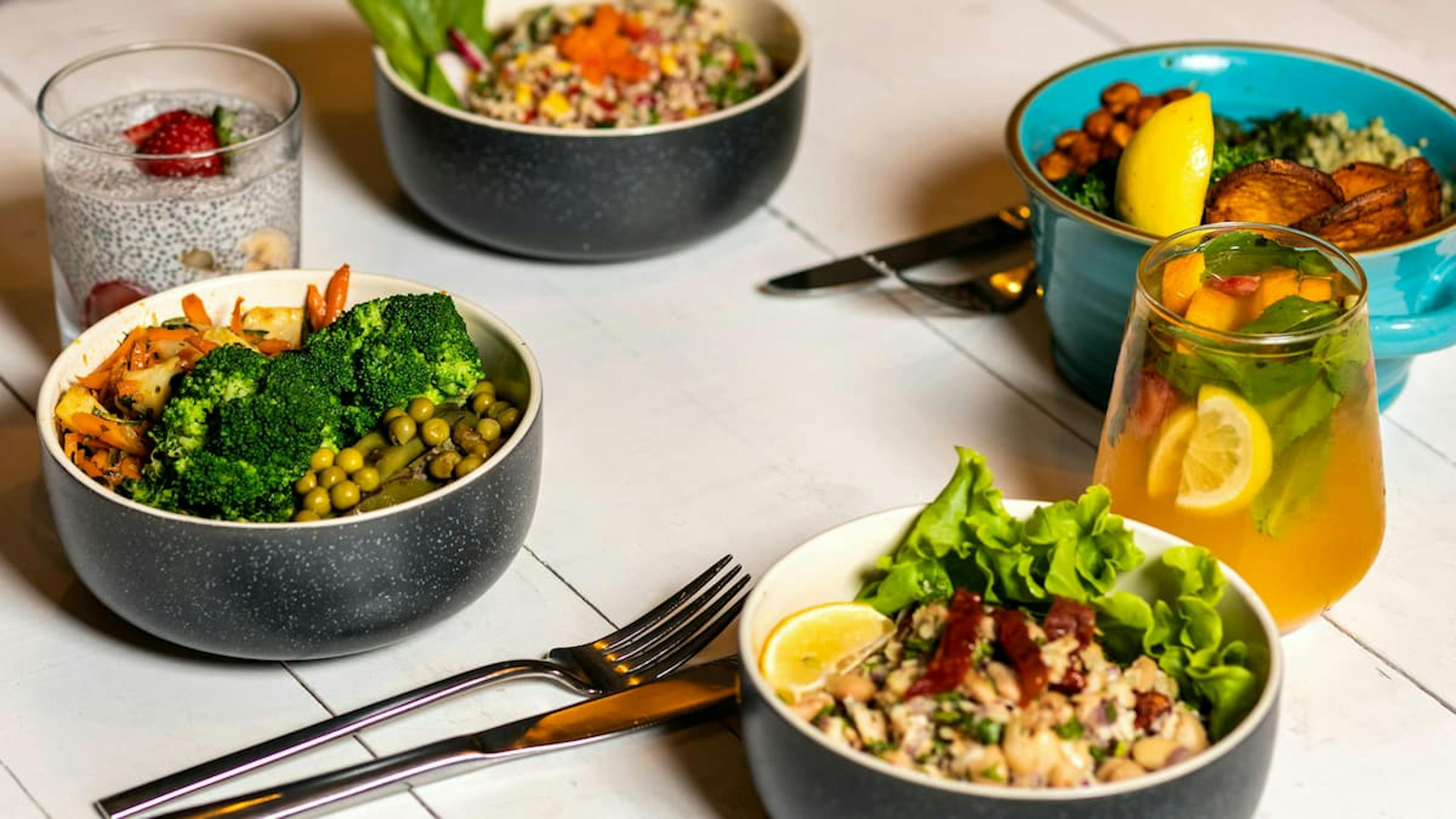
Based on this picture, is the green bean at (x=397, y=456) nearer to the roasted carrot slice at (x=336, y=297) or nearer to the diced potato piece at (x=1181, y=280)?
the roasted carrot slice at (x=336, y=297)

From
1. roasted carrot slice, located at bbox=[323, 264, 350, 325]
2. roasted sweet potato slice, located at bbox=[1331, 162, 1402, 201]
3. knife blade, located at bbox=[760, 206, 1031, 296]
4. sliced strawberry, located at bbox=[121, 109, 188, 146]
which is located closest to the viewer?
roasted carrot slice, located at bbox=[323, 264, 350, 325]

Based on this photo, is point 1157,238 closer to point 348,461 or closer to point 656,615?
point 656,615

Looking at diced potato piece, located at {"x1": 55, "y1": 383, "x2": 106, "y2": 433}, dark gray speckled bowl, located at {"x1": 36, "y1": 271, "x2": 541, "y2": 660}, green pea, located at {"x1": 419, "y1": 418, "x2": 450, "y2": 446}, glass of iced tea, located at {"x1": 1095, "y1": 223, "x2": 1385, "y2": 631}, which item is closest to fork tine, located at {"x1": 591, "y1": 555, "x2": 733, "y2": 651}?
dark gray speckled bowl, located at {"x1": 36, "y1": 271, "x2": 541, "y2": 660}

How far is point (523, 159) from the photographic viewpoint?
1873 mm

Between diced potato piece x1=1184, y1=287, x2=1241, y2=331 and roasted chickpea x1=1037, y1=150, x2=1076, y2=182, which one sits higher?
diced potato piece x1=1184, y1=287, x2=1241, y2=331

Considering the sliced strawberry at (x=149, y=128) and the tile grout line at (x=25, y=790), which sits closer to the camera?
the tile grout line at (x=25, y=790)

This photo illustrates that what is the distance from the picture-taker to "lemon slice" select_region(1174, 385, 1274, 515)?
1.34m

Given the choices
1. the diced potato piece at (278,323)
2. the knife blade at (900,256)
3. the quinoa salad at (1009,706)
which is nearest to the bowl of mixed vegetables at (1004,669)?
the quinoa salad at (1009,706)

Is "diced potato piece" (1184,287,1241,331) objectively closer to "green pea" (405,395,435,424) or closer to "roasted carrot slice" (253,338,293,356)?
"green pea" (405,395,435,424)

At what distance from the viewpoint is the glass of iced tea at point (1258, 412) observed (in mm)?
1340

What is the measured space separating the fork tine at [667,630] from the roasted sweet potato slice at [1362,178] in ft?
2.36

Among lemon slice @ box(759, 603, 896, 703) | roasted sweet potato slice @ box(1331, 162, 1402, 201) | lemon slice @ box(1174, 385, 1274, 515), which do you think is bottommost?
lemon slice @ box(759, 603, 896, 703)

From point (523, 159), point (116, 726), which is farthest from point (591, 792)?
point (523, 159)

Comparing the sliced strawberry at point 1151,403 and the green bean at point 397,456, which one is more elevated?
the sliced strawberry at point 1151,403
